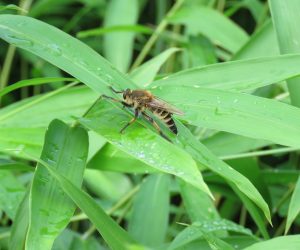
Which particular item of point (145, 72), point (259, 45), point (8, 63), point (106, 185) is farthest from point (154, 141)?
point (8, 63)

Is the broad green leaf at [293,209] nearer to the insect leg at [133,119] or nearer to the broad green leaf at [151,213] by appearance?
the insect leg at [133,119]

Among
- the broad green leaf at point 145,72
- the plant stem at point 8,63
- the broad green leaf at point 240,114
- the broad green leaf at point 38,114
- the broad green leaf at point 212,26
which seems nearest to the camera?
the broad green leaf at point 240,114

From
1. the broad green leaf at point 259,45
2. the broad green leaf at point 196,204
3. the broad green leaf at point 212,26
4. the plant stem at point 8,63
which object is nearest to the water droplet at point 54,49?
the broad green leaf at point 196,204

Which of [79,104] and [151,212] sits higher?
[79,104]

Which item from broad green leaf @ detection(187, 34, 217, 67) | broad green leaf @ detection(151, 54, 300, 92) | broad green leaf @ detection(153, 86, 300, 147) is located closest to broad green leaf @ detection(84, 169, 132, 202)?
broad green leaf @ detection(187, 34, 217, 67)

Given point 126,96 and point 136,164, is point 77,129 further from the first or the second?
point 136,164

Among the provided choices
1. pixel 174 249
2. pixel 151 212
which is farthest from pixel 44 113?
pixel 174 249

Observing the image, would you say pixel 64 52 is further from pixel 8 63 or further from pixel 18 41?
pixel 8 63
